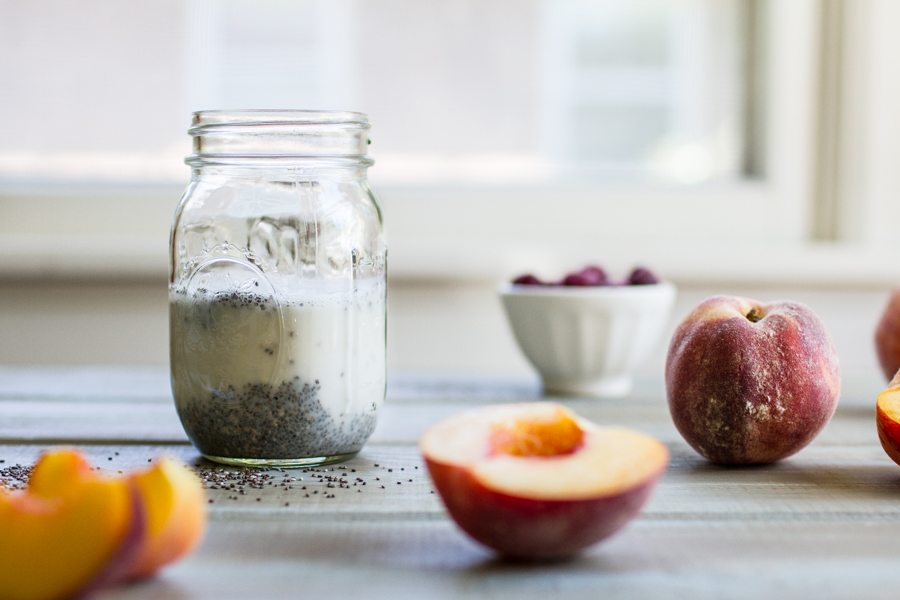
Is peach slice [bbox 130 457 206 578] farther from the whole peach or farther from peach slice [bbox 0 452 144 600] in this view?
the whole peach

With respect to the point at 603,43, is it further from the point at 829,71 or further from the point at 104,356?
the point at 104,356

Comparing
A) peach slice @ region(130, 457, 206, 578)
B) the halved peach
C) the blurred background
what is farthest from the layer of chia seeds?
the blurred background

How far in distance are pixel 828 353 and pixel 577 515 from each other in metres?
0.34

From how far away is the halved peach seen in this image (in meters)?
0.59

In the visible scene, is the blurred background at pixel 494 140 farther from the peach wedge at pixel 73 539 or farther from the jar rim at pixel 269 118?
the peach wedge at pixel 73 539

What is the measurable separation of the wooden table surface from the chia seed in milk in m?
0.03

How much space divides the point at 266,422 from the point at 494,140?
121cm

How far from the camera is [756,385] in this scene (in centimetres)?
63

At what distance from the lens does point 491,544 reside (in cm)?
43

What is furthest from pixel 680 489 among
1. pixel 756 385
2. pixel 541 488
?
pixel 541 488

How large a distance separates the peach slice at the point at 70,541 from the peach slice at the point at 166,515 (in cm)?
1

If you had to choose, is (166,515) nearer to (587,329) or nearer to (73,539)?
(73,539)

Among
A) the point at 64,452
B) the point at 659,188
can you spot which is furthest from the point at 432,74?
the point at 64,452

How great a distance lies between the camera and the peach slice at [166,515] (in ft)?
1.24
